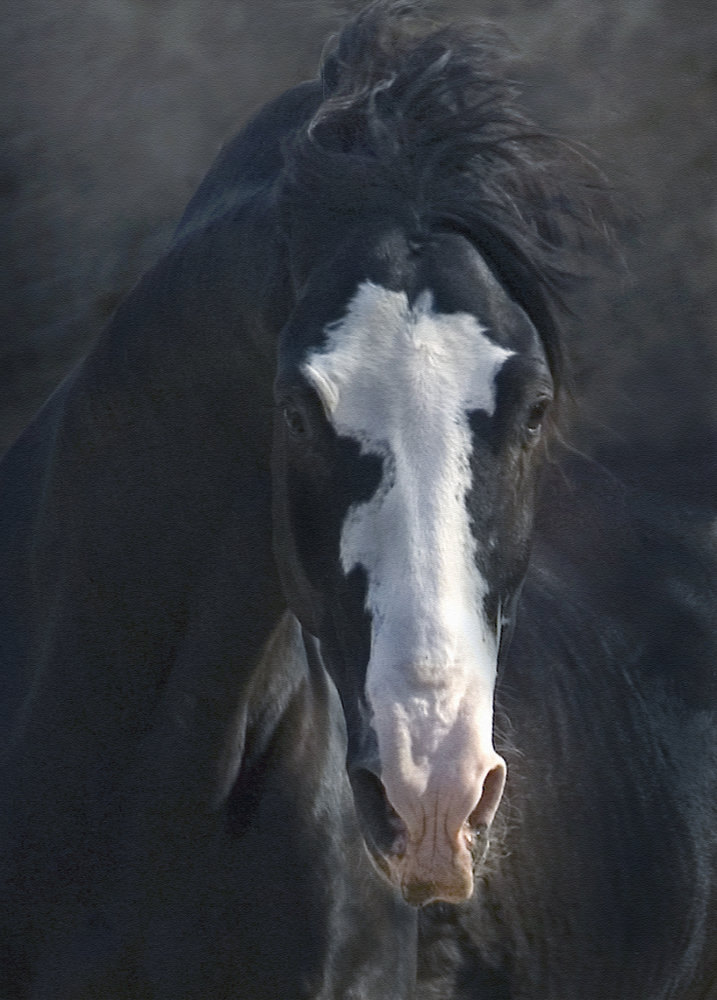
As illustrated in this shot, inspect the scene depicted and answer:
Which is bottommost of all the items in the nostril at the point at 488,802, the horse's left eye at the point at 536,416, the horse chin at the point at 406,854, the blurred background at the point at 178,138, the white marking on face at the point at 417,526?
the horse chin at the point at 406,854

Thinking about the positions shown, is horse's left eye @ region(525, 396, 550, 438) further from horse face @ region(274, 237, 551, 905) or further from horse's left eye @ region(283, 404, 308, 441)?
horse's left eye @ region(283, 404, 308, 441)

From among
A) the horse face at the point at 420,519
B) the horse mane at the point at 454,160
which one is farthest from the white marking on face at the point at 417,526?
the horse mane at the point at 454,160

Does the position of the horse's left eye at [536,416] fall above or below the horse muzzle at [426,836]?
above

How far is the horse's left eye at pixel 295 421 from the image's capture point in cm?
158

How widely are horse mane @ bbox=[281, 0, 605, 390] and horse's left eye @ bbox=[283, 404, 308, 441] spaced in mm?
259

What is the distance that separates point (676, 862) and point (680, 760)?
0.19 m

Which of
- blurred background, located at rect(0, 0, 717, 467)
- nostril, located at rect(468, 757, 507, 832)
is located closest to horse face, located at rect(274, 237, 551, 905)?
nostril, located at rect(468, 757, 507, 832)

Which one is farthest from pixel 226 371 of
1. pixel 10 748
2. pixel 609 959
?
pixel 609 959

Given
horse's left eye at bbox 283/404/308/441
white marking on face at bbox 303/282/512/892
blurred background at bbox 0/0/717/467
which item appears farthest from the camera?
blurred background at bbox 0/0/717/467

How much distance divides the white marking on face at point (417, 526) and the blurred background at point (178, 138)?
329 centimetres

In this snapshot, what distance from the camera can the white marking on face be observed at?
1413mm

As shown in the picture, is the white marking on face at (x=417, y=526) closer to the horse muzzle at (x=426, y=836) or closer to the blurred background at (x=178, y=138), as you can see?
the horse muzzle at (x=426, y=836)

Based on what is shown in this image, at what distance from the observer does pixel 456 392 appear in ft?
4.94

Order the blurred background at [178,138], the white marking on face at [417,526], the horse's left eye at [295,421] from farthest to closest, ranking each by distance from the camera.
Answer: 1. the blurred background at [178,138]
2. the horse's left eye at [295,421]
3. the white marking on face at [417,526]
